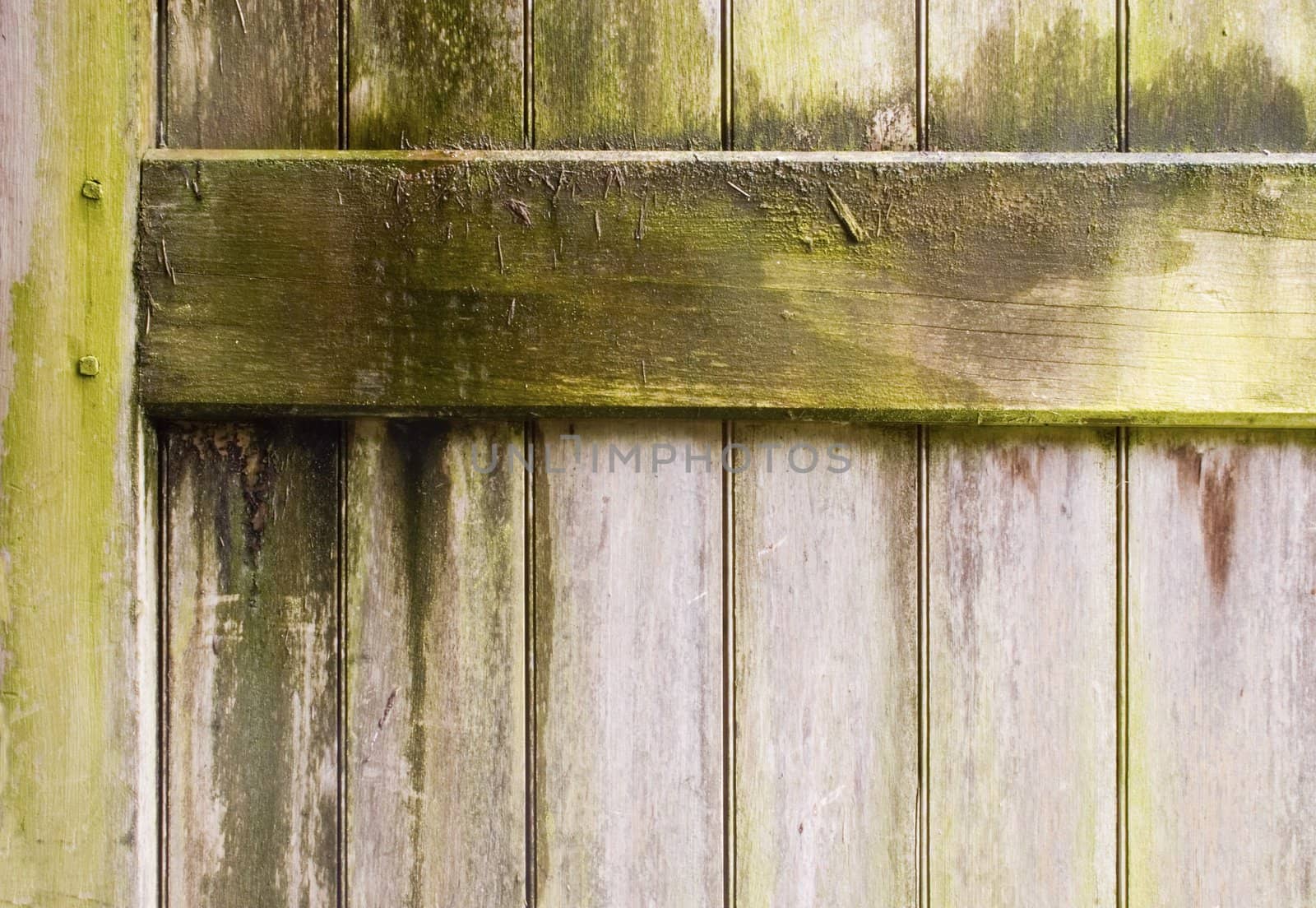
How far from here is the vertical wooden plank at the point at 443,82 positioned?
2.35 feet

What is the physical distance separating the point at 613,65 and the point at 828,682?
0.63 metres

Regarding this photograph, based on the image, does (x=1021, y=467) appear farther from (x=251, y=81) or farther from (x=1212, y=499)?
(x=251, y=81)

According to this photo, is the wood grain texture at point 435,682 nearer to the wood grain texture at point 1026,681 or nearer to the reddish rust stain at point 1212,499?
the wood grain texture at point 1026,681

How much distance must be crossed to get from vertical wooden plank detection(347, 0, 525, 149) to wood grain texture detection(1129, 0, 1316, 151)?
1.95ft

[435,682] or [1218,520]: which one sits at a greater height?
[1218,520]

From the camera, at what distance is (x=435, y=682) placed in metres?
0.73

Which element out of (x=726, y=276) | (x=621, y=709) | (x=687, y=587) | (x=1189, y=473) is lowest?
(x=621, y=709)

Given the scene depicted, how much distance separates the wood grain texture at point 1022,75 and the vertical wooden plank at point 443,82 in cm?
41

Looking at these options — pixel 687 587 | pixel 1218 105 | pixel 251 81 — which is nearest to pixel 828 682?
pixel 687 587

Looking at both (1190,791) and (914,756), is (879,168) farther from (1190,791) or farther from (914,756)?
(1190,791)

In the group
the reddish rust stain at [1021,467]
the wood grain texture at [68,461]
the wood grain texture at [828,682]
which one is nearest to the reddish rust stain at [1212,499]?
the reddish rust stain at [1021,467]

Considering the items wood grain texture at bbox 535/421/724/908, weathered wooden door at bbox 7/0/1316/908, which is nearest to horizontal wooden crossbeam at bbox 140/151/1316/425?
weathered wooden door at bbox 7/0/1316/908

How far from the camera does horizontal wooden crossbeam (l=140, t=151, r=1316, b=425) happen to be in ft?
2.16

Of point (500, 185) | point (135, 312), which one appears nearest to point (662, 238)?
point (500, 185)
